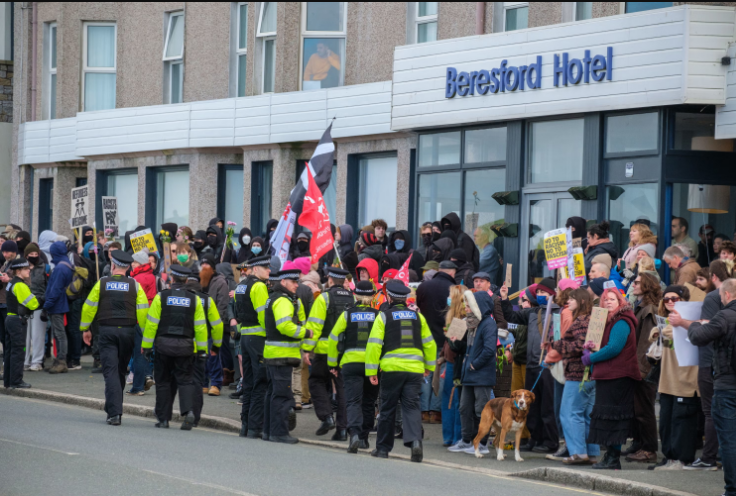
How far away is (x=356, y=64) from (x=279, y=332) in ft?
36.2

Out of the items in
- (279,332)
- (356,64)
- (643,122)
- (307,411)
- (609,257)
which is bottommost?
(307,411)

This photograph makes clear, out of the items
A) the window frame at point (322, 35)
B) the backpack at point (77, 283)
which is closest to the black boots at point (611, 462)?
the backpack at point (77, 283)

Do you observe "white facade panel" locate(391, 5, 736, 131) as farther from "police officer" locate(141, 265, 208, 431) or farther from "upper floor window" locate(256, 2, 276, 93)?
"police officer" locate(141, 265, 208, 431)

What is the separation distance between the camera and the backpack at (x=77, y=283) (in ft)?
68.3

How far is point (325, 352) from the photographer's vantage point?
14398 millimetres

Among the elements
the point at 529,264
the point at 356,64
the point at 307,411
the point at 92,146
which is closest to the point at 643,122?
the point at 529,264

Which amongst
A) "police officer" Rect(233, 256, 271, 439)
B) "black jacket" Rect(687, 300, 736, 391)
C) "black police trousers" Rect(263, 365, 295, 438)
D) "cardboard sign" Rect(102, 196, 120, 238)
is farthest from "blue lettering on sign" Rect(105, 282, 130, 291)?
"black jacket" Rect(687, 300, 736, 391)

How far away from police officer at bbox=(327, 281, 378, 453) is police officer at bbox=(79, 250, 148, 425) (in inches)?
125

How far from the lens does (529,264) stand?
1898cm

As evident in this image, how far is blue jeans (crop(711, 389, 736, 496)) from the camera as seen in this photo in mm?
10273

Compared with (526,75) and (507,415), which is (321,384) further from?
(526,75)

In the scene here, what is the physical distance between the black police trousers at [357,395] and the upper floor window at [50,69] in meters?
20.3

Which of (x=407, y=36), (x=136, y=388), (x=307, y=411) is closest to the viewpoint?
(x=307, y=411)

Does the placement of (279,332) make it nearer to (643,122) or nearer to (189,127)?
(643,122)
